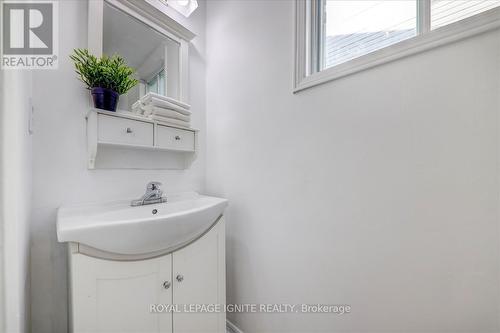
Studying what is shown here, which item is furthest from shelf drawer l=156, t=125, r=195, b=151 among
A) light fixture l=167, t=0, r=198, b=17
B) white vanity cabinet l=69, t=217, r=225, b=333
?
light fixture l=167, t=0, r=198, b=17

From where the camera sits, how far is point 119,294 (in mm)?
764

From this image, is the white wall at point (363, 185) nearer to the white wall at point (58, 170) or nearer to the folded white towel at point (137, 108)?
the folded white towel at point (137, 108)

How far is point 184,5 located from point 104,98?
0.86m

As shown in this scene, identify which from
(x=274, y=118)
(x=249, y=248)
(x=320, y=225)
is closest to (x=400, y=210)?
(x=320, y=225)

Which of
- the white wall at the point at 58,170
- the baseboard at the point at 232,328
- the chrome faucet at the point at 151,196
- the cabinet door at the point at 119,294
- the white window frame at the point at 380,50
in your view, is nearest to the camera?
the white window frame at the point at 380,50

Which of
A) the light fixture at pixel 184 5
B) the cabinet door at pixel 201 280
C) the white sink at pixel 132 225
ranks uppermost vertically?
the light fixture at pixel 184 5

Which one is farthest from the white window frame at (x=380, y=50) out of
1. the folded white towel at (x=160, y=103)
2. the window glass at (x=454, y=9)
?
the folded white towel at (x=160, y=103)

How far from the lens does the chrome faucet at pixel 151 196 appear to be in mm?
1116

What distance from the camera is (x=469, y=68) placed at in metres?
0.60

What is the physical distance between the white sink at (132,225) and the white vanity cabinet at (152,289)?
6 centimetres

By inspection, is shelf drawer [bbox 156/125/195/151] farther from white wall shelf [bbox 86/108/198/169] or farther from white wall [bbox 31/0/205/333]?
white wall [bbox 31/0/205/333]

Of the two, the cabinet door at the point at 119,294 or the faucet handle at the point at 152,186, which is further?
the faucet handle at the point at 152,186

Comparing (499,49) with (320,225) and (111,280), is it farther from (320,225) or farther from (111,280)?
(111,280)

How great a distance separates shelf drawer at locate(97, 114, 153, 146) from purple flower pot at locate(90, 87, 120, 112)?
0.05 meters
